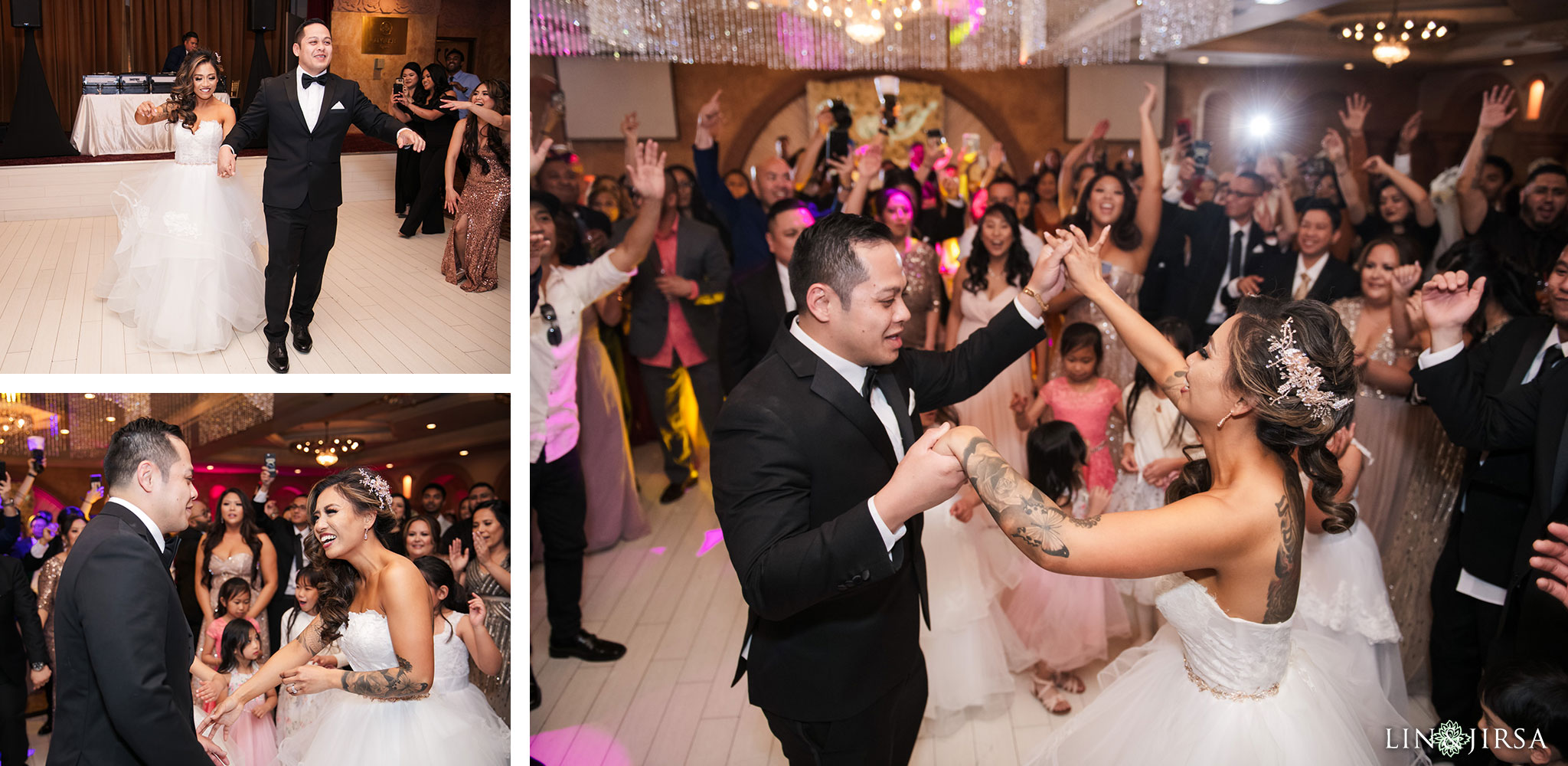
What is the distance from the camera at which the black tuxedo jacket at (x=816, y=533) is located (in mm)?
1631

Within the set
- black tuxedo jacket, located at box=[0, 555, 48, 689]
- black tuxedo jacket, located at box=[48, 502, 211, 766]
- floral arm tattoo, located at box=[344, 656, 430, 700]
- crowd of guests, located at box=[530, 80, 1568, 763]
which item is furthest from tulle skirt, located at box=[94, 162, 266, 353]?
black tuxedo jacket, located at box=[0, 555, 48, 689]

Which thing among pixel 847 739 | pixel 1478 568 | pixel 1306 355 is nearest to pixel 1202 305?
pixel 1478 568

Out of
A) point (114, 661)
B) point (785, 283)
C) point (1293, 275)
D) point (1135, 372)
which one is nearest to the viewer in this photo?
point (114, 661)

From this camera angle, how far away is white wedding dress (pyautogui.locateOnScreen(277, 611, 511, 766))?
6.83ft

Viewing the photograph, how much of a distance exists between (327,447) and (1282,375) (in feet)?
6.06

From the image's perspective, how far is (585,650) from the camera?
142 inches

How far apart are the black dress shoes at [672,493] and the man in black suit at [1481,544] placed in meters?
3.32

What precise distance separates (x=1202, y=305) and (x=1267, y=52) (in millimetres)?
5347

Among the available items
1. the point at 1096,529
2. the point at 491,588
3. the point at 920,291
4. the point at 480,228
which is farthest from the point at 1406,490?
the point at 480,228

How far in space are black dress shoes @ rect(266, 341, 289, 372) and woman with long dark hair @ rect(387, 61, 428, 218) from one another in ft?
0.98

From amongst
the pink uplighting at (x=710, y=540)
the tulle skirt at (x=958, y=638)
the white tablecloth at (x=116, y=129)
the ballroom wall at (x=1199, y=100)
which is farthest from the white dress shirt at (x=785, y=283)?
the ballroom wall at (x=1199, y=100)

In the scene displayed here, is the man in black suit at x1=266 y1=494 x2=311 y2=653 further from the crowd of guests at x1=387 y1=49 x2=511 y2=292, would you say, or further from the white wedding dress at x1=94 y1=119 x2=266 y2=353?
the crowd of guests at x1=387 y1=49 x2=511 y2=292

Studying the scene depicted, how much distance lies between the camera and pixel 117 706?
5.56ft

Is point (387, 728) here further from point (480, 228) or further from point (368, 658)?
point (480, 228)
